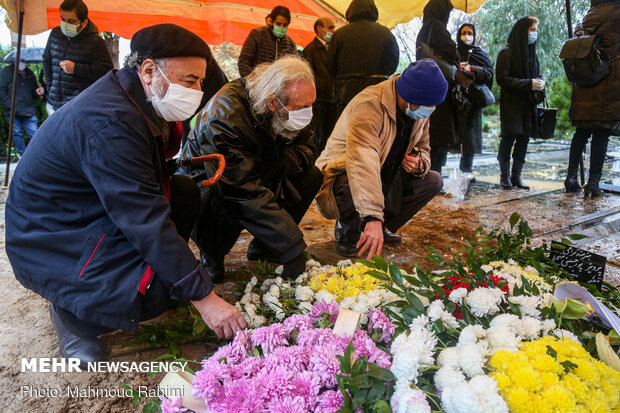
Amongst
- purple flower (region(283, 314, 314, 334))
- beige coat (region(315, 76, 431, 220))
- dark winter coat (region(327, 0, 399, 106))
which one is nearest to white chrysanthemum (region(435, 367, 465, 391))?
purple flower (region(283, 314, 314, 334))

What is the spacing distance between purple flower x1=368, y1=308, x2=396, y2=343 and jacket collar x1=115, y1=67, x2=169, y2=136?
1.13 meters

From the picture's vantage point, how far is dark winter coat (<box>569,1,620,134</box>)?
489cm

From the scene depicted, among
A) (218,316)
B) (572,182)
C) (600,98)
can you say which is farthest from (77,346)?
(572,182)

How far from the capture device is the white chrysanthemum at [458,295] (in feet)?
4.94

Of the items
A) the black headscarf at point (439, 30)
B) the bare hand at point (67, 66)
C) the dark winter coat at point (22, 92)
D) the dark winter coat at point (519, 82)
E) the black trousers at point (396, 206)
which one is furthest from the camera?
the dark winter coat at point (22, 92)

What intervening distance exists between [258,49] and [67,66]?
6.65ft

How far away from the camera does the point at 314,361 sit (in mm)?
1284

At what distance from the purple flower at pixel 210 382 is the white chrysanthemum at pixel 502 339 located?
0.80m

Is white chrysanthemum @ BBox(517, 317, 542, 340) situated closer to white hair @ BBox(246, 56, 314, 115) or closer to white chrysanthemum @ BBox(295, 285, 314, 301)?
white chrysanthemum @ BBox(295, 285, 314, 301)

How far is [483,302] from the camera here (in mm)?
1438

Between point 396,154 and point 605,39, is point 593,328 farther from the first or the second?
point 605,39

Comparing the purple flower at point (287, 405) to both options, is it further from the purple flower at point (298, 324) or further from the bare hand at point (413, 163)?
the bare hand at point (413, 163)

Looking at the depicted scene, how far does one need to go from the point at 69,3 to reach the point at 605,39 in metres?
5.86

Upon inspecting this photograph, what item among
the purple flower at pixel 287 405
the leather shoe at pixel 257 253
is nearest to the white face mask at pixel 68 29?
the leather shoe at pixel 257 253
